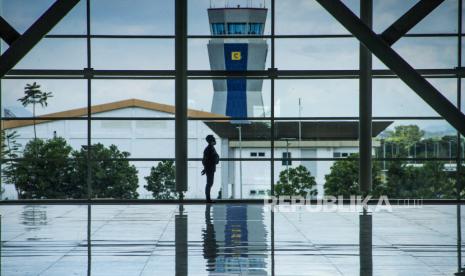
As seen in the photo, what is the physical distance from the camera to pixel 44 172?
26.3 metres

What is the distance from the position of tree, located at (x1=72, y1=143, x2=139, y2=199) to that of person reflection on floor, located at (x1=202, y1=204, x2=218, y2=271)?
7.03 metres

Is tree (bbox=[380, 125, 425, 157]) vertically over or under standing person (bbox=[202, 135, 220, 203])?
over

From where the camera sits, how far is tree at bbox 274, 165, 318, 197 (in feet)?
88.2

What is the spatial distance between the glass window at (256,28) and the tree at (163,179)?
4.95 meters

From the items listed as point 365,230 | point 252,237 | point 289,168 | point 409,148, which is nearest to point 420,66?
point 409,148

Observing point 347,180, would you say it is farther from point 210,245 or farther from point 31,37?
point 31,37

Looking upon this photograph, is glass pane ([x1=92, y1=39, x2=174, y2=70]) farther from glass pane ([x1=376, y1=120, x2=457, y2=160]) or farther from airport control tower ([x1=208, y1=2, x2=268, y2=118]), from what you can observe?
glass pane ([x1=376, y1=120, x2=457, y2=160])

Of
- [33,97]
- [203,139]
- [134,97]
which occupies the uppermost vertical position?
[134,97]

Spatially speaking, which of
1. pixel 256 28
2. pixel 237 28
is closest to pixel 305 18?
pixel 256 28

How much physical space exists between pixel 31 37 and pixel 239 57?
1041cm

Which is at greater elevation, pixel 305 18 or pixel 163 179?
pixel 305 18

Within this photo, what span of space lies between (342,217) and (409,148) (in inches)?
342

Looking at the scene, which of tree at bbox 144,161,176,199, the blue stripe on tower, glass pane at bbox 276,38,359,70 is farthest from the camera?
tree at bbox 144,161,176,199

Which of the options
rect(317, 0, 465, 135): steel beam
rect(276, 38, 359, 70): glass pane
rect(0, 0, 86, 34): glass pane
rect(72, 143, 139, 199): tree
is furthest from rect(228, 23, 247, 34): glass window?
rect(317, 0, 465, 135): steel beam
